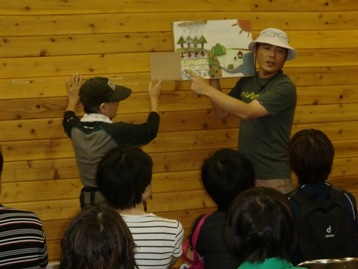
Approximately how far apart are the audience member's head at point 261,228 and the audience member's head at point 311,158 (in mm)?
583

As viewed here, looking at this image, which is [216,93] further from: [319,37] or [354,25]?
[354,25]

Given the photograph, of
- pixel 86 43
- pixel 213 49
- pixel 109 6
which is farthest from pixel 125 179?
pixel 109 6

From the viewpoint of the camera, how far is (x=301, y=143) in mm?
2273

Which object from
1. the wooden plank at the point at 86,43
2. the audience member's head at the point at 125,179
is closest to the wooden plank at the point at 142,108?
the wooden plank at the point at 86,43

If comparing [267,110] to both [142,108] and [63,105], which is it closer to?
[142,108]

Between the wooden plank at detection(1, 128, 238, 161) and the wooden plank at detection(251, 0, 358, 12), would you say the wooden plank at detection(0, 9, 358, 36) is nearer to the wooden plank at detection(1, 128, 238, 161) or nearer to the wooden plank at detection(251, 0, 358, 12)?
the wooden plank at detection(251, 0, 358, 12)

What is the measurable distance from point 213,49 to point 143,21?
0.59m

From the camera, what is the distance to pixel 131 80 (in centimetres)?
354

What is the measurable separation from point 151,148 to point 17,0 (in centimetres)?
127

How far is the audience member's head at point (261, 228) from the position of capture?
1620 mm

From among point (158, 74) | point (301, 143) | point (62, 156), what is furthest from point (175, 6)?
point (301, 143)

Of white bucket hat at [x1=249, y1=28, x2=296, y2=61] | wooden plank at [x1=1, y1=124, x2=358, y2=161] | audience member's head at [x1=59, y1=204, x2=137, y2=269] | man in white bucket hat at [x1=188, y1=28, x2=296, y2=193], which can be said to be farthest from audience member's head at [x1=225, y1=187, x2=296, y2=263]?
wooden plank at [x1=1, y1=124, x2=358, y2=161]

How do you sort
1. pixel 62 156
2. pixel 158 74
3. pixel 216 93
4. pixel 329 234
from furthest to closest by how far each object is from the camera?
pixel 62 156
pixel 158 74
pixel 216 93
pixel 329 234

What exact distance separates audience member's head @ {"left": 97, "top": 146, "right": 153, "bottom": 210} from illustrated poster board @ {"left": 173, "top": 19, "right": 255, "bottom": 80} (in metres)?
1.16
